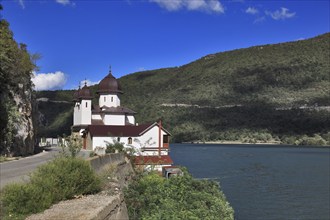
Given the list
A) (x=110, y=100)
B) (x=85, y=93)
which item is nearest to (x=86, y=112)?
(x=85, y=93)

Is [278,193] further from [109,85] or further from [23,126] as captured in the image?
[109,85]

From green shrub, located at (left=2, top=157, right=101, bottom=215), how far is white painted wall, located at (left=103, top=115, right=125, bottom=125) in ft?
147

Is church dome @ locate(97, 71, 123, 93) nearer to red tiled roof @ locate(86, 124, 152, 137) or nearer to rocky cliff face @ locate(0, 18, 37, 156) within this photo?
red tiled roof @ locate(86, 124, 152, 137)

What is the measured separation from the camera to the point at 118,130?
42.8m

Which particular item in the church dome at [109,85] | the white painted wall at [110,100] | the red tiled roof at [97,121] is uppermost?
the church dome at [109,85]

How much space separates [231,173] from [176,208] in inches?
1700

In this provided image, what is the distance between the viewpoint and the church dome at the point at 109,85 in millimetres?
56656

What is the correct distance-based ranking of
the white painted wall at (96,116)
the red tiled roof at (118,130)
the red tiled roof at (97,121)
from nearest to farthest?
the red tiled roof at (118,130) → the red tiled roof at (97,121) → the white painted wall at (96,116)

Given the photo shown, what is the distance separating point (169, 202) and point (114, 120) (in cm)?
3989

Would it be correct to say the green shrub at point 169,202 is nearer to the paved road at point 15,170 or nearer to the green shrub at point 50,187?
the paved road at point 15,170

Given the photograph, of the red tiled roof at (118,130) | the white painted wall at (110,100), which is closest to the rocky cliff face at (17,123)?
the red tiled roof at (118,130)

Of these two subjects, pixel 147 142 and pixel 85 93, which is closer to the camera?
pixel 147 142

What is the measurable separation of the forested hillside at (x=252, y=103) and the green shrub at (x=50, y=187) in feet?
441

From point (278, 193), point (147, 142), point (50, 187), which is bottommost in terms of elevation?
point (278, 193)
